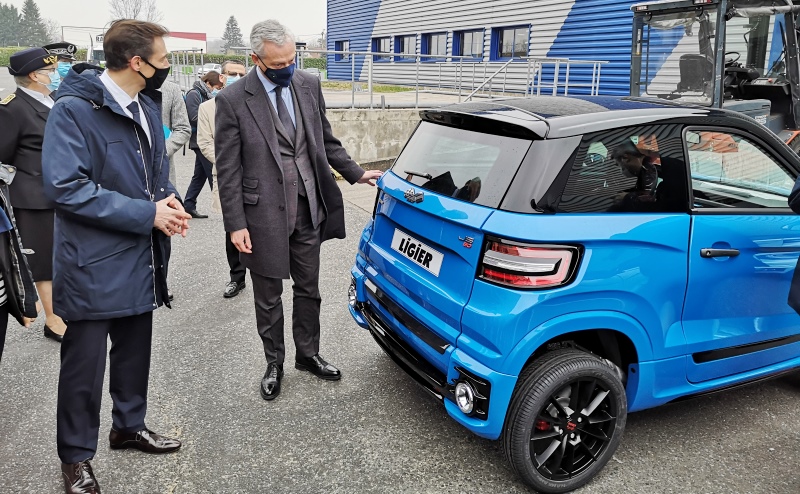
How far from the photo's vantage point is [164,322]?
4676mm

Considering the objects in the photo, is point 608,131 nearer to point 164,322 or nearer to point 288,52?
point 288,52

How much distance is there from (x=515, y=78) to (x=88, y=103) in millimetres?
16037

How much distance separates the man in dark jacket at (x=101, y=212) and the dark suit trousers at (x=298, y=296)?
0.86m

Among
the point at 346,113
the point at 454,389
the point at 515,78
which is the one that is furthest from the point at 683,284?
the point at 515,78

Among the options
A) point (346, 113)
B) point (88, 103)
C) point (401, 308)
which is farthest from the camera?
point (346, 113)

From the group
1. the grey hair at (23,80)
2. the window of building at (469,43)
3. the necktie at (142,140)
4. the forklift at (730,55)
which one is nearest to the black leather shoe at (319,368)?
the necktie at (142,140)

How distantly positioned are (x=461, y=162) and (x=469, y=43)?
63.1ft

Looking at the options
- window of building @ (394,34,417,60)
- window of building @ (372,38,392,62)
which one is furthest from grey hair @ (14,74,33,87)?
window of building @ (372,38,392,62)

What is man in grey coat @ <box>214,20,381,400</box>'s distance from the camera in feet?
10.9

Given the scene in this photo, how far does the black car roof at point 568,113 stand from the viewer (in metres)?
2.63

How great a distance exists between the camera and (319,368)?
3787mm

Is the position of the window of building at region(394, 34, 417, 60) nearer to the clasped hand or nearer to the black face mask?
the black face mask

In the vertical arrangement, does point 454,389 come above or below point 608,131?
below

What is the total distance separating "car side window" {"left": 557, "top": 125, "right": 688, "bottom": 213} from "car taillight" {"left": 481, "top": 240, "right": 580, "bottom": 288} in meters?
0.19
